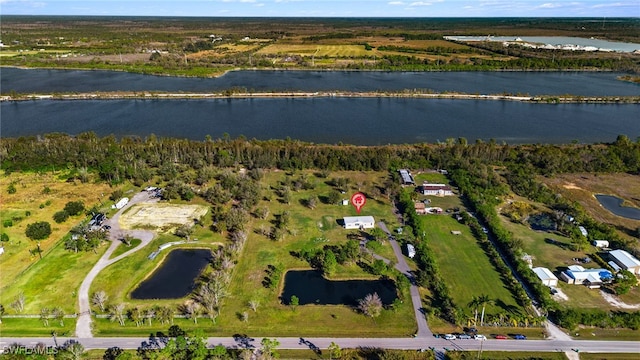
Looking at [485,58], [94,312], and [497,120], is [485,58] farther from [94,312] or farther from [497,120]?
[94,312]

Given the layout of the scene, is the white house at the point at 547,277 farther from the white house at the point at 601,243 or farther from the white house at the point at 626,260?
the white house at the point at 601,243

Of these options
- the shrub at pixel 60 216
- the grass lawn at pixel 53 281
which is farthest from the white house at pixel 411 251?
the shrub at pixel 60 216

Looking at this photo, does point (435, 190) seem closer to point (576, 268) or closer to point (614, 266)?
point (576, 268)

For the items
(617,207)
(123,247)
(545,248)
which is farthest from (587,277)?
(123,247)

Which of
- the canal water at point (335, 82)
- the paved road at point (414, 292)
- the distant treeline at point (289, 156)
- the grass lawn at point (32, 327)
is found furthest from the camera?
the canal water at point (335, 82)

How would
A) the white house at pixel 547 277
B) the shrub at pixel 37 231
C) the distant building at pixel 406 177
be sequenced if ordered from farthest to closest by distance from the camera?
the distant building at pixel 406 177
the shrub at pixel 37 231
the white house at pixel 547 277

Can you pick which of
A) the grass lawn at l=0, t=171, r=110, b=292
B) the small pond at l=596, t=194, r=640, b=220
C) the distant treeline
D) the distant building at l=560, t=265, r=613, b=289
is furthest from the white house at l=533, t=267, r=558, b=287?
the grass lawn at l=0, t=171, r=110, b=292

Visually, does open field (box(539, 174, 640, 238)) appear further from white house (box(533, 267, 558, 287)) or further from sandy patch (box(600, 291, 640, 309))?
white house (box(533, 267, 558, 287))
